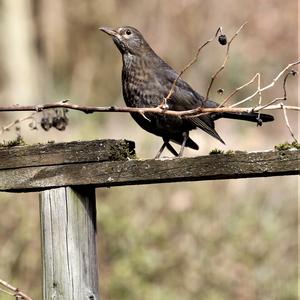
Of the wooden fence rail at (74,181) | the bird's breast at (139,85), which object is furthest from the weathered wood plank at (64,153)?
the bird's breast at (139,85)

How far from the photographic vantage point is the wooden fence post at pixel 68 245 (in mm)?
2992

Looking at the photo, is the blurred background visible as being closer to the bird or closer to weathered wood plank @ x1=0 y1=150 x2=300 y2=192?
the bird

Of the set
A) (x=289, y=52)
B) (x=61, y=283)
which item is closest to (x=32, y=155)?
(x=61, y=283)

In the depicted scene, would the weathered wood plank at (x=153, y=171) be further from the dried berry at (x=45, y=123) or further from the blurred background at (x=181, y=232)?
the blurred background at (x=181, y=232)

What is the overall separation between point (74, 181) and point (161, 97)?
144 cm

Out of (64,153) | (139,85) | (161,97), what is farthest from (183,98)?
(64,153)

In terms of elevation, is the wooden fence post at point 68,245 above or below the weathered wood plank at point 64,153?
below

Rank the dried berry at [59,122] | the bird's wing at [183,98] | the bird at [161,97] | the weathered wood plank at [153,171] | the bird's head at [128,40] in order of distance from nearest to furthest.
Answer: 1. the weathered wood plank at [153,171]
2. the dried berry at [59,122]
3. the bird at [161,97]
4. the bird's wing at [183,98]
5. the bird's head at [128,40]

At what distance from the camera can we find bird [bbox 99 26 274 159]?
417 cm

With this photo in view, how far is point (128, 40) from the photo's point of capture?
4.81m

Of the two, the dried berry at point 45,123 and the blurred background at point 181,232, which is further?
the blurred background at point 181,232

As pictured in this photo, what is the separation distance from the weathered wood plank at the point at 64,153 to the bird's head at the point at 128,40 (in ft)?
5.58

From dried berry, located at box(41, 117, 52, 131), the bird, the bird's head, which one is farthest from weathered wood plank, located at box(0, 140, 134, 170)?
the bird's head

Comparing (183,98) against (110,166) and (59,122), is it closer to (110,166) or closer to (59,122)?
(59,122)
